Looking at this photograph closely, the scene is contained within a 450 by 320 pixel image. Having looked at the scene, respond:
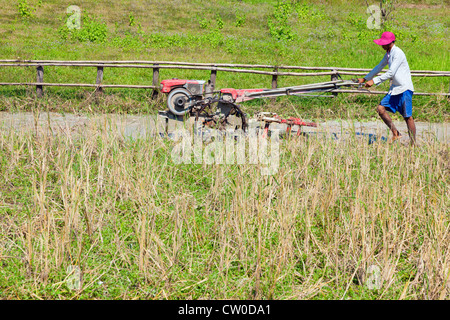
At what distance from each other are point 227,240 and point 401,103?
4054 mm

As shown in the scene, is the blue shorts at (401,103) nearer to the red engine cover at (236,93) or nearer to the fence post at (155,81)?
the red engine cover at (236,93)

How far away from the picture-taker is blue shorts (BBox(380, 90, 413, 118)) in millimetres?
6648

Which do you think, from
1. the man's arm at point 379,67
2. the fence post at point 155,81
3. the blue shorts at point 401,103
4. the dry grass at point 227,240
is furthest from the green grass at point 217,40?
the dry grass at point 227,240

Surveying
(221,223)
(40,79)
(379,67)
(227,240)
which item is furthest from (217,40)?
(227,240)

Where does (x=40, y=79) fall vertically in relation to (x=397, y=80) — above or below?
above

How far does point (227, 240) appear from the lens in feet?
11.8

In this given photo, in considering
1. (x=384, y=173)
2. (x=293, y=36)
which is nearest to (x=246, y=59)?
(x=293, y=36)

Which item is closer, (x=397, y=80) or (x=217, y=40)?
(x=397, y=80)

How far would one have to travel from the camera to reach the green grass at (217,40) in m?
11.9

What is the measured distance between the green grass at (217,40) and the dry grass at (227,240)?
211 inches

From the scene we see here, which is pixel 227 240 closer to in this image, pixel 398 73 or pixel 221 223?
pixel 221 223

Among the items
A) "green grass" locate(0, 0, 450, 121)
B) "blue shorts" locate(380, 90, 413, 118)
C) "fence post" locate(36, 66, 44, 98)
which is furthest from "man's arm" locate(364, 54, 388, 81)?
"fence post" locate(36, 66, 44, 98)

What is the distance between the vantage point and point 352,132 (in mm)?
5523
